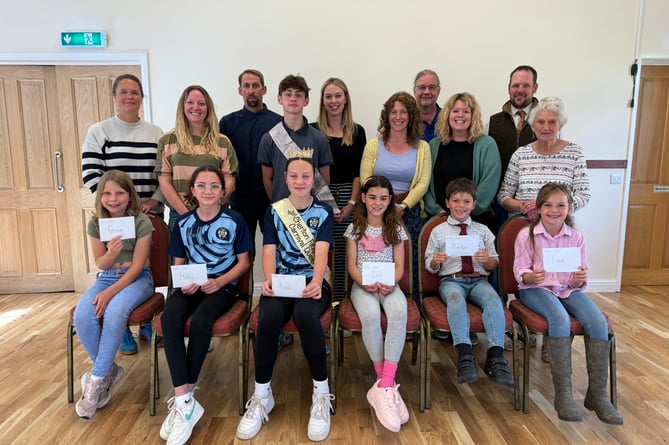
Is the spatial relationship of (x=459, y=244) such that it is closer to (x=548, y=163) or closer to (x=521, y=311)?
(x=521, y=311)

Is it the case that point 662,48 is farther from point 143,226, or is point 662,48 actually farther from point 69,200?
point 69,200

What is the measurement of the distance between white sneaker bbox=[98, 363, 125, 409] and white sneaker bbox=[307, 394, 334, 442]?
1.14m

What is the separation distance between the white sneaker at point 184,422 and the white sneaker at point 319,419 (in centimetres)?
56

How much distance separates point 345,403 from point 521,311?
1095mm

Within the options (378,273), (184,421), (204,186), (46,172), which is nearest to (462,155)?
(378,273)

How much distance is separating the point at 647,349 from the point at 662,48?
2.89 m

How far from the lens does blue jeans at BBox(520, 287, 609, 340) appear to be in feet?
7.45

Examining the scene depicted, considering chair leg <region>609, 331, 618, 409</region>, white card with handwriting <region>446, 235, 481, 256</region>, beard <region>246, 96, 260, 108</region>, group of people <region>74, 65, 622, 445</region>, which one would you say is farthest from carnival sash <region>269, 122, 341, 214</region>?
chair leg <region>609, 331, 618, 409</region>

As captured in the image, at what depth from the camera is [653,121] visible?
174 inches

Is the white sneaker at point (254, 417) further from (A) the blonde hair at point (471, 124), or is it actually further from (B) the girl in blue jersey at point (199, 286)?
(A) the blonde hair at point (471, 124)

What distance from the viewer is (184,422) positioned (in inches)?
83.8

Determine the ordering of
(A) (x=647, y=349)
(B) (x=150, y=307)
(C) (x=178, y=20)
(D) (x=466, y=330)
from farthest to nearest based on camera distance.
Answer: (C) (x=178, y=20) → (A) (x=647, y=349) → (B) (x=150, y=307) → (D) (x=466, y=330)

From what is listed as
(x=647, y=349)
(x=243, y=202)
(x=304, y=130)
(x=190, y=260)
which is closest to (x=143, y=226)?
(x=190, y=260)

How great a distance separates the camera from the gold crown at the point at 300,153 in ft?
8.91
